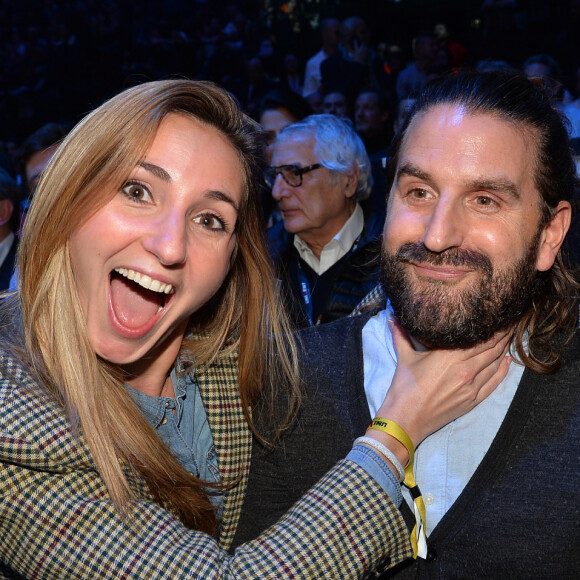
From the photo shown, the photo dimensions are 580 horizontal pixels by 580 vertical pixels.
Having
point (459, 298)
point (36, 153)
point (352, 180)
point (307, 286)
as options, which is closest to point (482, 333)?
point (459, 298)

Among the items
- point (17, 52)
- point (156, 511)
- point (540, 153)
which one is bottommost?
point (17, 52)

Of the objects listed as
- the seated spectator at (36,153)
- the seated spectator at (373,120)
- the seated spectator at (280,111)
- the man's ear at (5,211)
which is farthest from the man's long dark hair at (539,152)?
the seated spectator at (373,120)

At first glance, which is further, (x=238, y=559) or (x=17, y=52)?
(x=17, y=52)

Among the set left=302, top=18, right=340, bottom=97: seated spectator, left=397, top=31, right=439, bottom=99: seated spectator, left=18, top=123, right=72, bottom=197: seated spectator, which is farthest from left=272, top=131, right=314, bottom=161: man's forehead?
left=302, top=18, right=340, bottom=97: seated spectator

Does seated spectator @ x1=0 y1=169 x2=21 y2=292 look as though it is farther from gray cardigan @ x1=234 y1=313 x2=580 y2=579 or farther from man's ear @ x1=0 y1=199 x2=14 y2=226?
gray cardigan @ x1=234 y1=313 x2=580 y2=579

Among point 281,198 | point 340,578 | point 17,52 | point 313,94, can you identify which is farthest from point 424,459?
point 17,52

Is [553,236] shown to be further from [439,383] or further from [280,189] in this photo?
[280,189]

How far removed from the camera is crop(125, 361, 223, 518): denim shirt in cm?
195

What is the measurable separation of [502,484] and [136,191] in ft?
3.85

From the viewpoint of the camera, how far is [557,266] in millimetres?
2086

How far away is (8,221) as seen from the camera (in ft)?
15.4

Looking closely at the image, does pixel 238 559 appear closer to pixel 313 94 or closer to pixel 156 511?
pixel 156 511

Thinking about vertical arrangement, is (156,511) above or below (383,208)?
above

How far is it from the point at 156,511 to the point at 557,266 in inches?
52.3
